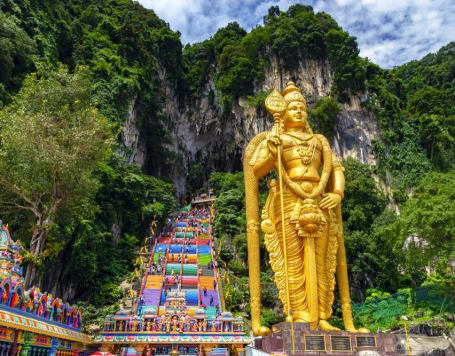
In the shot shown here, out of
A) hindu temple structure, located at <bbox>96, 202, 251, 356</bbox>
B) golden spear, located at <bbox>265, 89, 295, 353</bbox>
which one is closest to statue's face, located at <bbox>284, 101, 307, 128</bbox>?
golden spear, located at <bbox>265, 89, 295, 353</bbox>

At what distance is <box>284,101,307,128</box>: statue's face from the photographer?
7.93 metres

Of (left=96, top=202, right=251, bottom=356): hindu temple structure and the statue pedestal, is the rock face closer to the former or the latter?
(left=96, top=202, right=251, bottom=356): hindu temple structure

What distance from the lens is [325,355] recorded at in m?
5.78

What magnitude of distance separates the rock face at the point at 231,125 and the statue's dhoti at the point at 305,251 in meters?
16.2

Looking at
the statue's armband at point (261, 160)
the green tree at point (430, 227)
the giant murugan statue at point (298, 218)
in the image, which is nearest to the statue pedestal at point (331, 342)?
the giant murugan statue at point (298, 218)

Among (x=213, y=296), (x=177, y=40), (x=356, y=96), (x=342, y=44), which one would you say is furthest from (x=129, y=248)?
(x=177, y=40)

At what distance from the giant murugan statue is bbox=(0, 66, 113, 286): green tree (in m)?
4.05

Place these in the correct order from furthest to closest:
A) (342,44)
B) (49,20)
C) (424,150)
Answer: (342,44), (424,150), (49,20)

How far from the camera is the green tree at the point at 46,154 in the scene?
334 inches

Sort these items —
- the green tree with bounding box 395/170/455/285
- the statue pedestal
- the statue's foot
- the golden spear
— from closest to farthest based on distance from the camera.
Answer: the statue pedestal < the statue's foot < the golden spear < the green tree with bounding box 395/170/455/285

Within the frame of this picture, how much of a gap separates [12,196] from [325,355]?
782 centimetres

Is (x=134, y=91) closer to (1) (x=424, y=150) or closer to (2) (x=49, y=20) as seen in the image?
(2) (x=49, y=20)

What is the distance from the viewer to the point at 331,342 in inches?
236

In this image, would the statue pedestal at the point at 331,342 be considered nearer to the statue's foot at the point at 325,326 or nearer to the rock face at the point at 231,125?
the statue's foot at the point at 325,326
